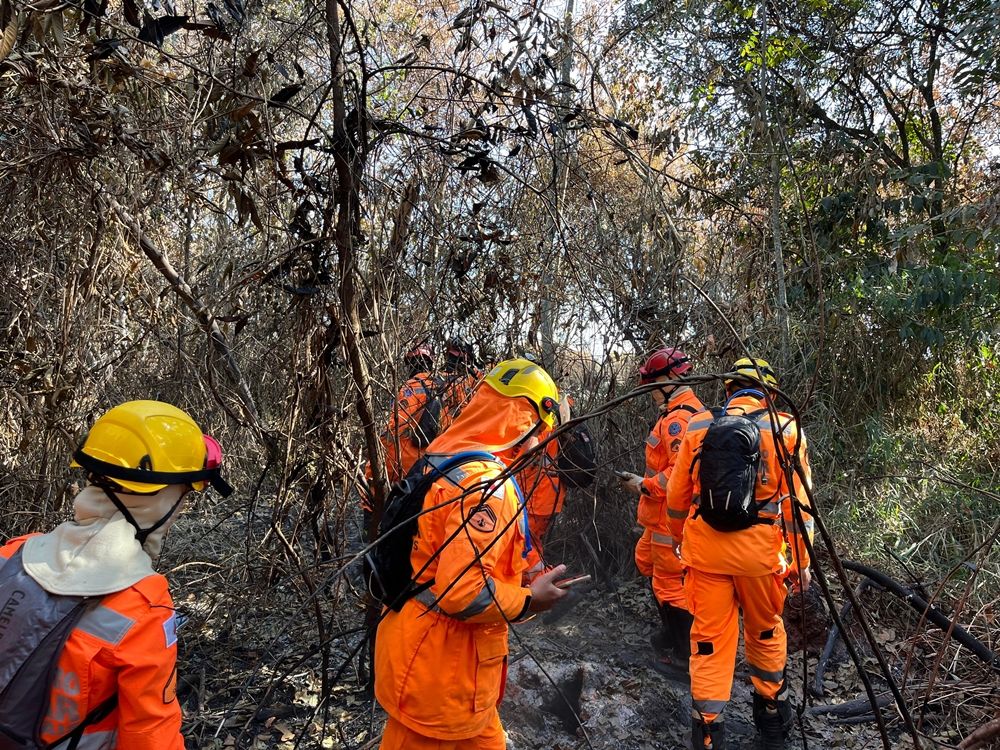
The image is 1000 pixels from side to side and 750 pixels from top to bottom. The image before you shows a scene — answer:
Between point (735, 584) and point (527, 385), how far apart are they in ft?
5.90

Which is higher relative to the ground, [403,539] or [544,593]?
[403,539]

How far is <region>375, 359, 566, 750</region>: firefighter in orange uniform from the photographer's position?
6.65 feet

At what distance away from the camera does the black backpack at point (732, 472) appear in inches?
123

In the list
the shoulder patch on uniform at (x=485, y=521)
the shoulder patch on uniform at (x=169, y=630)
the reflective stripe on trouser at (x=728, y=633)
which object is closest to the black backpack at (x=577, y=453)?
the reflective stripe on trouser at (x=728, y=633)

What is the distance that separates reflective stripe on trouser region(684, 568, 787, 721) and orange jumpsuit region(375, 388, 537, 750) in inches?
58.7

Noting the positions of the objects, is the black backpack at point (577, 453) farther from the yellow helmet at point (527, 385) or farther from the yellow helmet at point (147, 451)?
the yellow helmet at point (147, 451)

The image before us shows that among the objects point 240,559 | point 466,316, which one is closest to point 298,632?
point 240,559

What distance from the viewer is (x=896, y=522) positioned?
208 inches

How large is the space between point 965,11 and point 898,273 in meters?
2.38

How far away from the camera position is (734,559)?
10.6ft

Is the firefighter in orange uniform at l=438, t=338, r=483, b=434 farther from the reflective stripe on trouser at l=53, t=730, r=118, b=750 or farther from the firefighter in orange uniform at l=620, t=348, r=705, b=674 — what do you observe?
the reflective stripe on trouser at l=53, t=730, r=118, b=750

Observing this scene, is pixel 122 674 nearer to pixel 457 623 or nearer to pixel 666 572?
pixel 457 623

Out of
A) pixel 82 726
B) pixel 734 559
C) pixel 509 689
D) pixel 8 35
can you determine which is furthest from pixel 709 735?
pixel 8 35

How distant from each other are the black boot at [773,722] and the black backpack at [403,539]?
2.32 meters
